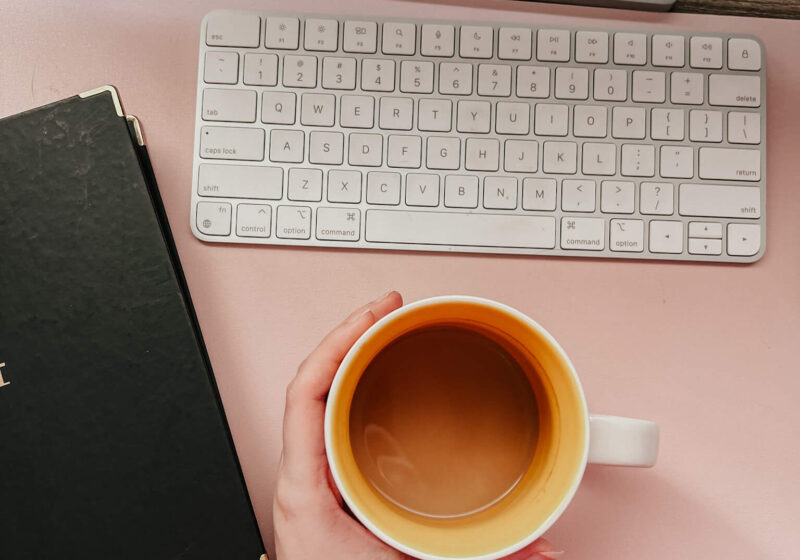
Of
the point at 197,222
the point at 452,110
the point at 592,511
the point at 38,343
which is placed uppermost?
the point at 452,110

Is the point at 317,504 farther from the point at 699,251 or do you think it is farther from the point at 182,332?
the point at 699,251

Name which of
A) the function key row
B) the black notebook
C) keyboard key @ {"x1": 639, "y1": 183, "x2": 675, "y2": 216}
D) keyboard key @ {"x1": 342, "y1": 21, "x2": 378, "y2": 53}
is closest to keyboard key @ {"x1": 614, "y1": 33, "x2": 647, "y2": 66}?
the function key row

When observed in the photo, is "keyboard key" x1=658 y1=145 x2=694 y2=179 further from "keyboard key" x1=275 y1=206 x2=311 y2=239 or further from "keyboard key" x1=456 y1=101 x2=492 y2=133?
"keyboard key" x1=275 y1=206 x2=311 y2=239

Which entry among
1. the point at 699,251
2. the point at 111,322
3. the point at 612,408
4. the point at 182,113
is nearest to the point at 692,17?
the point at 699,251

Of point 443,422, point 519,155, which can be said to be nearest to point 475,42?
point 519,155

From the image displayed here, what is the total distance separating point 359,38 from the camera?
1.81 ft

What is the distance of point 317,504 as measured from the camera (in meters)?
0.43

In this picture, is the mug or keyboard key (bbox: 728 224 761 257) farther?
keyboard key (bbox: 728 224 761 257)

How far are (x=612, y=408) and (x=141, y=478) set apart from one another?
1.31 feet

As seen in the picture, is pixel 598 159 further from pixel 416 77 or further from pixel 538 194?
pixel 416 77

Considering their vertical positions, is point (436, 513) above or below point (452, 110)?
below

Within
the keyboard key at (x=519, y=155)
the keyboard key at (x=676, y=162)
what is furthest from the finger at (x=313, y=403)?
the keyboard key at (x=676, y=162)

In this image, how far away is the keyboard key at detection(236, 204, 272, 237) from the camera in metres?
0.54

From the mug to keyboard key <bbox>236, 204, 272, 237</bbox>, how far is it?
0.19 m
